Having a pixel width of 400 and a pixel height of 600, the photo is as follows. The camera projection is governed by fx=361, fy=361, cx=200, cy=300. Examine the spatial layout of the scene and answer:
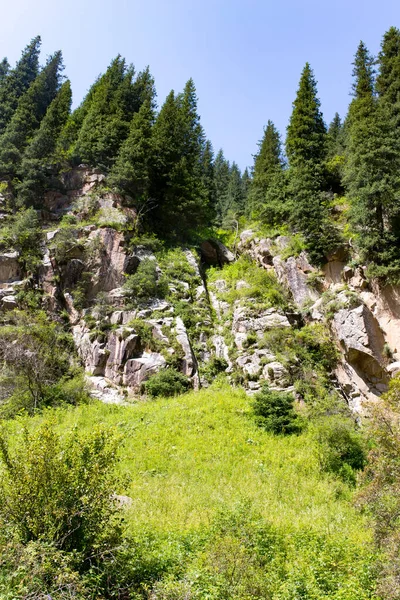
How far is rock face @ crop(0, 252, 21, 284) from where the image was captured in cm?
2542

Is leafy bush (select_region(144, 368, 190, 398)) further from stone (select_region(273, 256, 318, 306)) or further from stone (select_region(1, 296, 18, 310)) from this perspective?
stone (select_region(1, 296, 18, 310))

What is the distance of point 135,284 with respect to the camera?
25500mm

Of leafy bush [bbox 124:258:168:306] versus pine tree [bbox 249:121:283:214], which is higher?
pine tree [bbox 249:121:283:214]

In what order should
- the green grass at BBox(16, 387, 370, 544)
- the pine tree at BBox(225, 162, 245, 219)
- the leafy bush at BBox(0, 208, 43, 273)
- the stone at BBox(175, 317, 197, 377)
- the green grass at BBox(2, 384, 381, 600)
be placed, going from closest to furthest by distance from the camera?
the green grass at BBox(2, 384, 381, 600), the green grass at BBox(16, 387, 370, 544), the stone at BBox(175, 317, 197, 377), the leafy bush at BBox(0, 208, 43, 273), the pine tree at BBox(225, 162, 245, 219)

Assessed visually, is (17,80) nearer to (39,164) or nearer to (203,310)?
(39,164)

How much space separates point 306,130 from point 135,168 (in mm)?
A: 15109

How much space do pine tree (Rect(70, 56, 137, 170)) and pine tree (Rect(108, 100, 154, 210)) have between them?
210 centimetres

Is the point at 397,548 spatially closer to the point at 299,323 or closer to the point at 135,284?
the point at 299,323

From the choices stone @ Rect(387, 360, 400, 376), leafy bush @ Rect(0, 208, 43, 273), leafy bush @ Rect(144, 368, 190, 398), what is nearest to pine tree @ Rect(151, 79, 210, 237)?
leafy bush @ Rect(0, 208, 43, 273)

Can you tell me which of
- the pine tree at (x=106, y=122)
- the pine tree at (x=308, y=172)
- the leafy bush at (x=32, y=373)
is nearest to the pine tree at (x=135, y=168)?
the pine tree at (x=106, y=122)

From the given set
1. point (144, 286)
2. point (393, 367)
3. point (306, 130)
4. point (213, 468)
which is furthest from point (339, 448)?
point (306, 130)

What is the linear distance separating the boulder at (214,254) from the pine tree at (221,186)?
9364mm

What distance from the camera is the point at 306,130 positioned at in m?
Result: 30.9

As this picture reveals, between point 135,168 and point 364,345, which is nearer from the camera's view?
point 364,345
